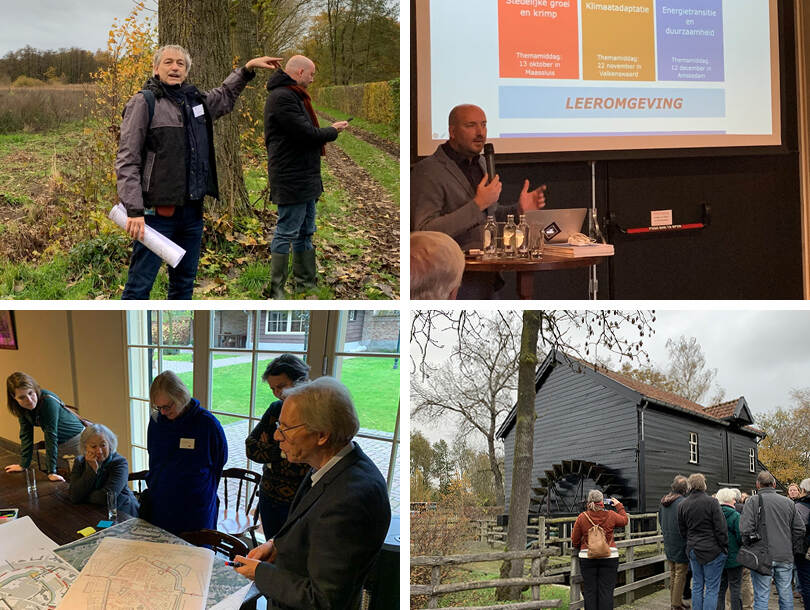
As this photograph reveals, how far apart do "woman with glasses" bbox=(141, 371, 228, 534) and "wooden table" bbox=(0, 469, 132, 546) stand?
0.52ft

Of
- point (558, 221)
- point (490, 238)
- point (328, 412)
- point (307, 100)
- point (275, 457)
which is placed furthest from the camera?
point (558, 221)

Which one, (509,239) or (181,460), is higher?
(509,239)

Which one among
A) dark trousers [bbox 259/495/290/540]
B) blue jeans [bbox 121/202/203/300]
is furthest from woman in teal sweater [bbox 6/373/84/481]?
dark trousers [bbox 259/495/290/540]

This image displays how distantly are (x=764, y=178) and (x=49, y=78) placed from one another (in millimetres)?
3523

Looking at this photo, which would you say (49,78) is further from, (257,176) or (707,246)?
(707,246)

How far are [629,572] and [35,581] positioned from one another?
2249 millimetres

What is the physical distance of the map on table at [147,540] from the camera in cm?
224

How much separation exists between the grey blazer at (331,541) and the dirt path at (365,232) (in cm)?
115

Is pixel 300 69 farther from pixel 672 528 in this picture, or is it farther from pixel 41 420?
pixel 672 528

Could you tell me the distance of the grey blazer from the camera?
2055 millimetres

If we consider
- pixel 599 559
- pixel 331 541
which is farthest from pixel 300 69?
pixel 599 559

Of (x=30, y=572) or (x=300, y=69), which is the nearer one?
(x=30, y=572)

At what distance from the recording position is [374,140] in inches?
127

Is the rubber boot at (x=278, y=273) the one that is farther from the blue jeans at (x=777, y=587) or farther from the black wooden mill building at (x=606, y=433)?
the blue jeans at (x=777, y=587)
